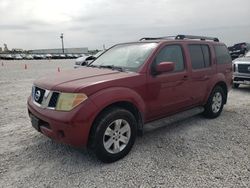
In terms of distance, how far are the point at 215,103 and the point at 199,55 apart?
127 cm

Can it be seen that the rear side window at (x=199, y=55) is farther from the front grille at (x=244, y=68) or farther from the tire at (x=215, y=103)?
the front grille at (x=244, y=68)

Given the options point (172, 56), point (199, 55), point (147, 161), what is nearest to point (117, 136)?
point (147, 161)

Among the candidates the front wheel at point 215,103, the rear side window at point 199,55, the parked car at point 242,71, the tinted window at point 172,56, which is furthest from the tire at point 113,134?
the parked car at point 242,71

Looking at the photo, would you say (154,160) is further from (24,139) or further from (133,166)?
(24,139)

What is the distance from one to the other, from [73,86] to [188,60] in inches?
96.9

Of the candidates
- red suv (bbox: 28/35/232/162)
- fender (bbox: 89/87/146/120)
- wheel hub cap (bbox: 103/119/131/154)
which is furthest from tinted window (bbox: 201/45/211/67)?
wheel hub cap (bbox: 103/119/131/154)

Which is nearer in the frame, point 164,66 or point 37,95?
point 37,95

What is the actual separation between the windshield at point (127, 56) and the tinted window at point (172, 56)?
0.19m

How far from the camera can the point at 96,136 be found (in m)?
3.40

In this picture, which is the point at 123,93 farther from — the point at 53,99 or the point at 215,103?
the point at 215,103

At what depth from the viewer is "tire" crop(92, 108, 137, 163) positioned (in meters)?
3.44

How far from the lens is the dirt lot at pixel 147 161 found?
3.20 meters

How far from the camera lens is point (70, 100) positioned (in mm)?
3291

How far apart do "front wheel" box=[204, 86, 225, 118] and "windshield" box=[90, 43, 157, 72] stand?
6.80 feet
